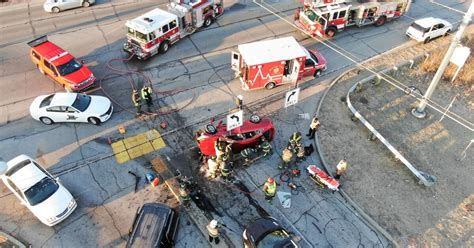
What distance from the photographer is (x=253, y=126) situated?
16312 mm

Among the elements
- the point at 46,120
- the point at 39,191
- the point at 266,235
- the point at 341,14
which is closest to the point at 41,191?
the point at 39,191

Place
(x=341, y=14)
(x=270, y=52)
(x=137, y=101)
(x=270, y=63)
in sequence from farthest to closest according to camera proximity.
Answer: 1. (x=341, y=14)
2. (x=270, y=52)
3. (x=270, y=63)
4. (x=137, y=101)

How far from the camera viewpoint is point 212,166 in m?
15.1

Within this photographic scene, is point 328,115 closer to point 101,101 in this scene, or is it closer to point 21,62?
point 101,101

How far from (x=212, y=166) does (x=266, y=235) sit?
378cm

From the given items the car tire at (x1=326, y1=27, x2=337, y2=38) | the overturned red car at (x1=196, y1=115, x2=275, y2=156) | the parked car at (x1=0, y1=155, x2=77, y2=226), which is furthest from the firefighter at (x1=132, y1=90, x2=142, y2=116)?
the car tire at (x1=326, y1=27, x2=337, y2=38)

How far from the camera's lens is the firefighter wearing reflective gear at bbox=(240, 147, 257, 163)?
52.6 ft

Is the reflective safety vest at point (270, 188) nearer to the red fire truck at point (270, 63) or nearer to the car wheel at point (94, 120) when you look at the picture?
the red fire truck at point (270, 63)

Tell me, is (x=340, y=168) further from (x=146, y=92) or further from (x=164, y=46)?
(x=164, y=46)

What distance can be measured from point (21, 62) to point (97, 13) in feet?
23.2

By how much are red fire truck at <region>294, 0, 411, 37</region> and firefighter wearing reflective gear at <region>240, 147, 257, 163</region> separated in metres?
11.2

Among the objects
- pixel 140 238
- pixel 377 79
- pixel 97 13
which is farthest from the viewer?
pixel 97 13

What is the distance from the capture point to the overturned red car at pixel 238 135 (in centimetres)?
1562

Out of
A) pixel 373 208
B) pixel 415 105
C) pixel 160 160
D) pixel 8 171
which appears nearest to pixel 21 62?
pixel 8 171
